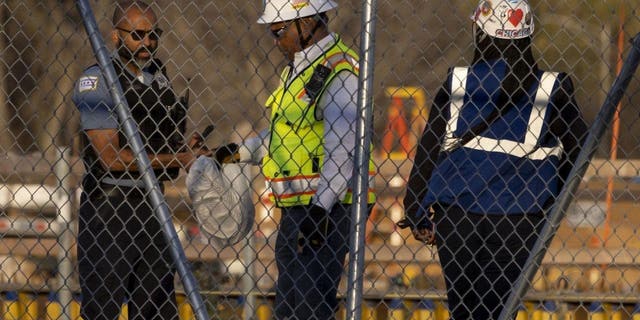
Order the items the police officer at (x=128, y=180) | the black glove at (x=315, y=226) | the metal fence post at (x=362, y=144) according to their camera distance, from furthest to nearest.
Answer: the police officer at (x=128, y=180), the black glove at (x=315, y=226), the metal fence post at (x=362, y=144)

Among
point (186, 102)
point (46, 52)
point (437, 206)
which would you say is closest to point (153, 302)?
point (186, 102)

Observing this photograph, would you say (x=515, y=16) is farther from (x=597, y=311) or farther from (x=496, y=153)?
(x=597, y=311)

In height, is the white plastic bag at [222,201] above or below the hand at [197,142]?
below

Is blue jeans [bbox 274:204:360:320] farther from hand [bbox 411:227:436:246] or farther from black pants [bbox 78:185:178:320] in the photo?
black pants [bbox 78:185:178:320]

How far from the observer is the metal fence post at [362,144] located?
4.49 m

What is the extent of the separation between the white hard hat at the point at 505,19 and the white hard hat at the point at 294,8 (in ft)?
1.89

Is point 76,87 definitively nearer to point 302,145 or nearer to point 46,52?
point 302,145

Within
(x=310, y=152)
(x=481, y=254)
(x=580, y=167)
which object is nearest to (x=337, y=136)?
(x=310, y=152)

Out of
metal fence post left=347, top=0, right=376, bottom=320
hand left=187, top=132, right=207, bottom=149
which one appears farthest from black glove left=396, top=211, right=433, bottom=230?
hand left=187, top=132, right=207, bottom=149

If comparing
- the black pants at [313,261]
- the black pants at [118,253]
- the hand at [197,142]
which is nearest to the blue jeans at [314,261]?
A: the black pants at [313,261]

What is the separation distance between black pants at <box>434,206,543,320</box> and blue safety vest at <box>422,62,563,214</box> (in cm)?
5

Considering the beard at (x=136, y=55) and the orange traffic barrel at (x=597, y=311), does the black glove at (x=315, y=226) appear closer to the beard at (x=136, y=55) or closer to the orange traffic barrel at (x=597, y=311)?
the beard at (x=136, y=55)

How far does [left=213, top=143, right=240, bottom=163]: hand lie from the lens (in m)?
5.09

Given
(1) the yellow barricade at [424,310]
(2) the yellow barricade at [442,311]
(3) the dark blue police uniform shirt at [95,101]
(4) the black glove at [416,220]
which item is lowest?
(2) the yellow barricade at [442,311]
